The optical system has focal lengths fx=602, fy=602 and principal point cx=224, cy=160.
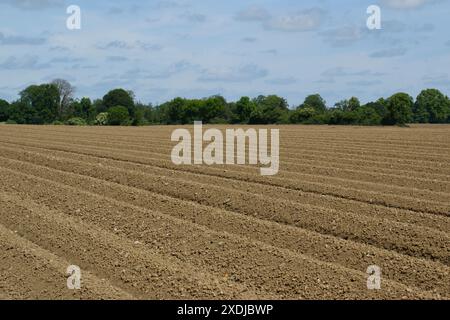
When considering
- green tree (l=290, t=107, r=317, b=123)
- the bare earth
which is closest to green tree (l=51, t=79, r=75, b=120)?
green tree (l=290, t=107, r=317, b=123)

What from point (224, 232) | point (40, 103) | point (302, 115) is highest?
point (40, 103)

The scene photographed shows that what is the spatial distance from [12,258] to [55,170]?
6.68 meters

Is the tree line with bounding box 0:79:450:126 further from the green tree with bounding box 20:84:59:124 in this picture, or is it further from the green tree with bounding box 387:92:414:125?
the green tree with bounding box 387:92:414:125

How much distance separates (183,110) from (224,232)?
207 ft

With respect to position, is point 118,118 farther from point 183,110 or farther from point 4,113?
point 4,113

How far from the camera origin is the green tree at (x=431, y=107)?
7431 cm

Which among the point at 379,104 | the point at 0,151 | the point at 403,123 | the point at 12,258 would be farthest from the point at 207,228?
the point at 379,104

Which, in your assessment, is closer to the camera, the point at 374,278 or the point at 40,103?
the point at 374,278

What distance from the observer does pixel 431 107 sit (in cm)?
7819

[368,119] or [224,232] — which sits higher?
[368,119]

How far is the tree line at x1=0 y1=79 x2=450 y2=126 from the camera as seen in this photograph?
57.7 m

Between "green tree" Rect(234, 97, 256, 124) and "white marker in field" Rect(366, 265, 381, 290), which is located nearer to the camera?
"white marker in field" Rect(366, 265, 381, 290)

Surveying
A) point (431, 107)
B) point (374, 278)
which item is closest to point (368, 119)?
point (431, 107)
